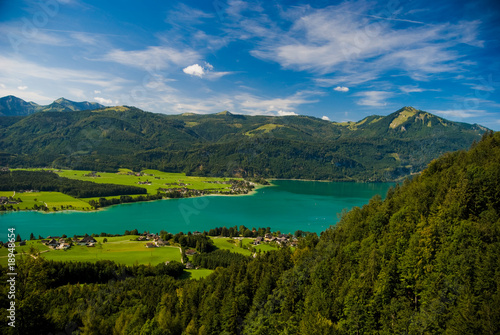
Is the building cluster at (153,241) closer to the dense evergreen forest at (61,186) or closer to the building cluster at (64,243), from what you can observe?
the building cluster at (64,243)

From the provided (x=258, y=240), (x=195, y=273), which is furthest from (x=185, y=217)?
(x=195, y=273)

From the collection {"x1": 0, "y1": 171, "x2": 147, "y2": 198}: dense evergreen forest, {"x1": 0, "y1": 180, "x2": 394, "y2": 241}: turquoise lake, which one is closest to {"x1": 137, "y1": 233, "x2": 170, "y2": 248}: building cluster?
{"x1": 0, "y1": 180, "x2": 394, "y2": 241}: turquoise lake

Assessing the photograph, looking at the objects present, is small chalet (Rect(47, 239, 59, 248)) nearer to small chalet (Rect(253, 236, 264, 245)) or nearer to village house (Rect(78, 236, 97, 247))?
village house (Rect(78, 236, 97, 247))

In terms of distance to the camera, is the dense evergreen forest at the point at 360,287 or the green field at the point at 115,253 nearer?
the dense evergreen forest at the point at 360,287

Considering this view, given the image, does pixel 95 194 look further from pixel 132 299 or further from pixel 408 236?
pixel 408 236

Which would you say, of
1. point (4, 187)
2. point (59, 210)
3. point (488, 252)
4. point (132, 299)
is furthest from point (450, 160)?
point (4, 187)

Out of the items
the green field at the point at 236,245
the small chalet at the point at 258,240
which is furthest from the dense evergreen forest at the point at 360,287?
the small chalet at the point at 258,240
